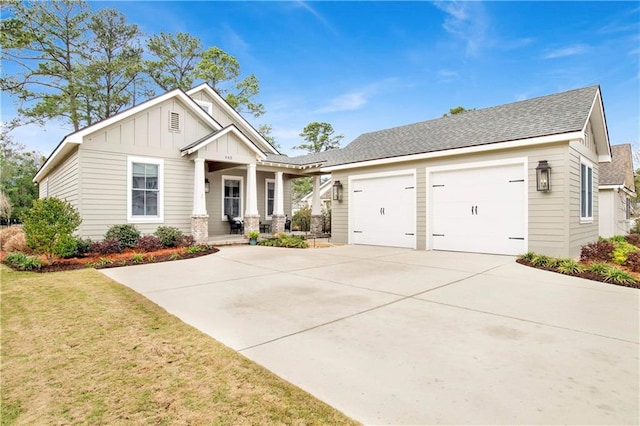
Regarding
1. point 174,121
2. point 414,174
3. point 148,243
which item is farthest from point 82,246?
point 414,174

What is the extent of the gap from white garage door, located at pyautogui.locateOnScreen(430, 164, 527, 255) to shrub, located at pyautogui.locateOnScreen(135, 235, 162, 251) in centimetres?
863


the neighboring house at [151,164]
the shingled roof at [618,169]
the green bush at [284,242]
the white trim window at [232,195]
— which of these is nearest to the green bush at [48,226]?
the neighboring house at [151,164]

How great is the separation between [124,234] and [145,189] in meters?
1.79

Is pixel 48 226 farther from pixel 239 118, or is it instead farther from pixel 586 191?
pixel 586 191

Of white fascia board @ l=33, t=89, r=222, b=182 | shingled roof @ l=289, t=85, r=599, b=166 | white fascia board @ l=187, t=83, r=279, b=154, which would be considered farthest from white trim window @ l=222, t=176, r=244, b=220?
shingled roof @ l=289, t=85, r=599, b=166

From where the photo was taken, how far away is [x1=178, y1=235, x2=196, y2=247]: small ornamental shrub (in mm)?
10719

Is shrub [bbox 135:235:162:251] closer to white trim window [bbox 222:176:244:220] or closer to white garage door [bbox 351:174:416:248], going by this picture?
white trim window [bbox 222:176:244:220]

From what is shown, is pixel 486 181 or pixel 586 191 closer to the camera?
pixel 486 181

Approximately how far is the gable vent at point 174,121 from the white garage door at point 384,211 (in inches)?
265

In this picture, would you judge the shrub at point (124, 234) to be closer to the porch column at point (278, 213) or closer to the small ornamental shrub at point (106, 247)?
the small ornamental shrub at point (106, 247)

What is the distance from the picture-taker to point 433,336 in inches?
136

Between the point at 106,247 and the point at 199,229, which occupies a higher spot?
the point at 199,229

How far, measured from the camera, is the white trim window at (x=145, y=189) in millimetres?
10609

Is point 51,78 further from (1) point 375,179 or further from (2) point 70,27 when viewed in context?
(1) point 375,179
